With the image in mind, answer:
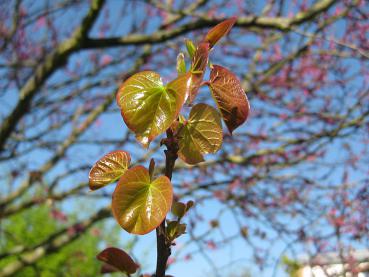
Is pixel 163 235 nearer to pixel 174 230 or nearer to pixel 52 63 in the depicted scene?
pixel 174 230

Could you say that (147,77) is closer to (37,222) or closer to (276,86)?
(276,86)

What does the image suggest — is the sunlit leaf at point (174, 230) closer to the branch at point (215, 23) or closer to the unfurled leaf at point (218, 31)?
the unfurled leaf at point (218, 31)

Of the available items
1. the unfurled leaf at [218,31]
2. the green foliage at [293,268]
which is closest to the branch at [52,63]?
the green foliage at [293,268]

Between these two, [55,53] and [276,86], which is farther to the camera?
[276,86]

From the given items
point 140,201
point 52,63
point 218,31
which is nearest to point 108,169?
point 140,201

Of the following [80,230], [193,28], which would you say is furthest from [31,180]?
[193,28]

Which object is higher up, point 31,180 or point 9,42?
point 9,42
